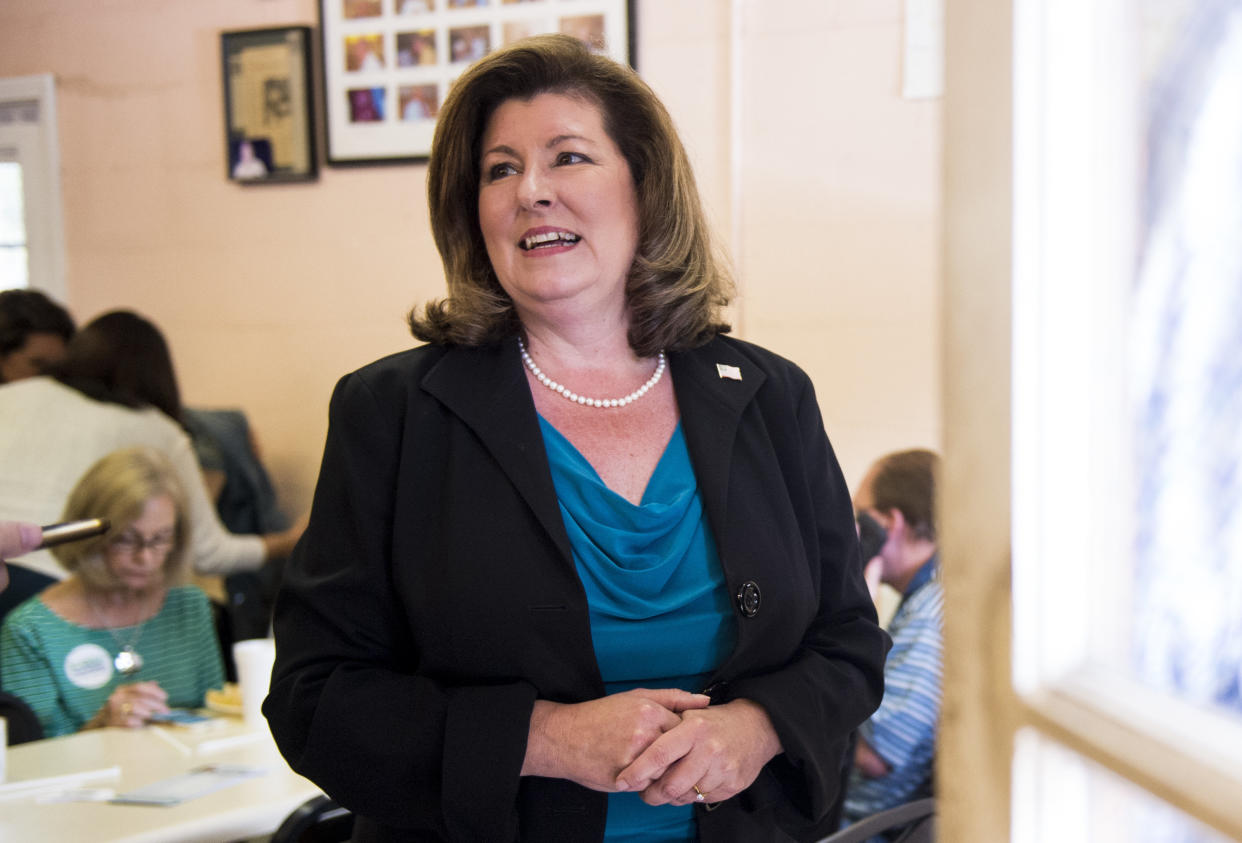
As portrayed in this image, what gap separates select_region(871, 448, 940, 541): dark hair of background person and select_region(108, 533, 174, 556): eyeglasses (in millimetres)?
1749

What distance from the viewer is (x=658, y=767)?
3.47ft

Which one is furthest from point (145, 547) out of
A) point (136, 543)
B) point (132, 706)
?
point (132, 706)

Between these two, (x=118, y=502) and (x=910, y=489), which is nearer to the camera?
(x=910, y=489)

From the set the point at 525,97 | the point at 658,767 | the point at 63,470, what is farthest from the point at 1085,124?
the point at 63,470

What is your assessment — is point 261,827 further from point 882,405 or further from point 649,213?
point 882,405

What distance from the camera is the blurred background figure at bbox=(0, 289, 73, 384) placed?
362 cm

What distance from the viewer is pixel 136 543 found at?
281 cm

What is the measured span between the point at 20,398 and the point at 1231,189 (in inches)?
138

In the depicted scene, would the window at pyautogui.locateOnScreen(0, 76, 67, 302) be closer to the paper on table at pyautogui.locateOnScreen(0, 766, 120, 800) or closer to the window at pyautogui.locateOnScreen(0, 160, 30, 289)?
the window at pyautogui.locateOnScreen(0, 160, 30, 289)

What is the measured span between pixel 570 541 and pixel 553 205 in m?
0.39

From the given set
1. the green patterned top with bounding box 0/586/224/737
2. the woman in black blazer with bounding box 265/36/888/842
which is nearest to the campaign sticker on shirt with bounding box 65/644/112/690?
the green patterned top with bounding box 0/586/224/737

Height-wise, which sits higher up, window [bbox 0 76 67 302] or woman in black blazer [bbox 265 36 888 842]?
window [bbox 0 76 67 302]

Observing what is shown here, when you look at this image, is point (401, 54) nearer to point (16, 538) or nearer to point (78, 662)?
point (78, 662)

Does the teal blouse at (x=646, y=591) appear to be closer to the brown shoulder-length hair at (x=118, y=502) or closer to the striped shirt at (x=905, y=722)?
the striped shirt at (x=905, y=722)
